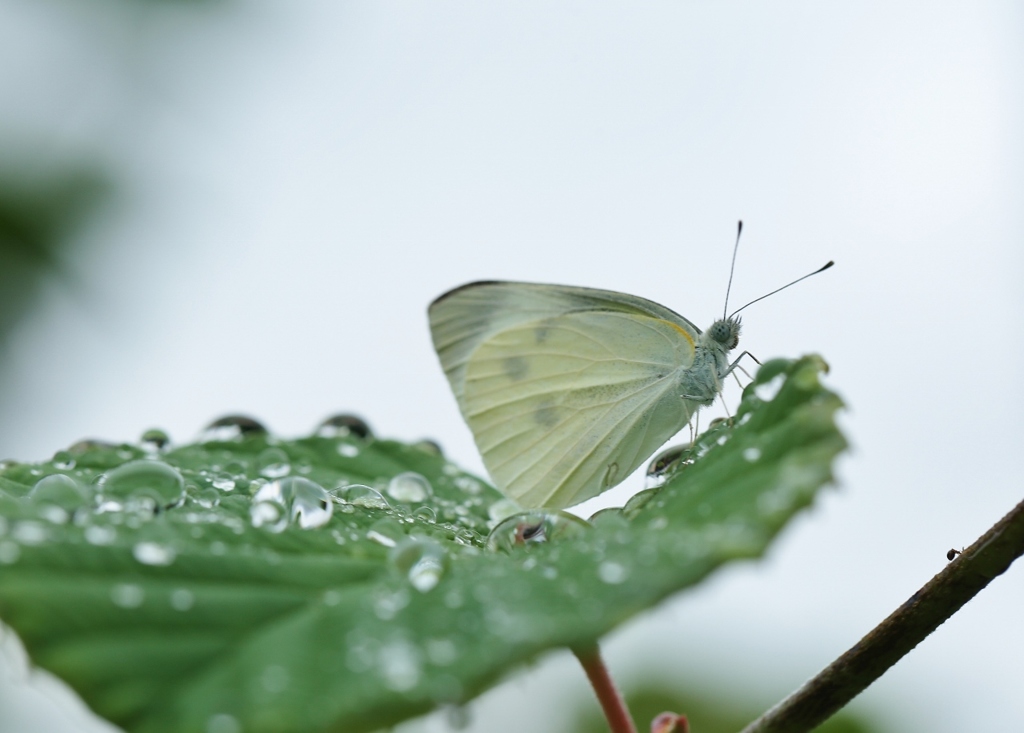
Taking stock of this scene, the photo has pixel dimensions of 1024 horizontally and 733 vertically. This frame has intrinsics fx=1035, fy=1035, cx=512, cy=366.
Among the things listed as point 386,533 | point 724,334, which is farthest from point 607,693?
point 724,334

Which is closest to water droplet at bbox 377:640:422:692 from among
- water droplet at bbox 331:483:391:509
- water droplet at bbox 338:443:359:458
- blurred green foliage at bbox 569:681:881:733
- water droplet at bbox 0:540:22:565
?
water droplet at bbox 0:540:22:565

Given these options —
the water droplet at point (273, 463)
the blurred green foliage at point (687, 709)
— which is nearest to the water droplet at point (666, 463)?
the water droplet at point (273, 463)

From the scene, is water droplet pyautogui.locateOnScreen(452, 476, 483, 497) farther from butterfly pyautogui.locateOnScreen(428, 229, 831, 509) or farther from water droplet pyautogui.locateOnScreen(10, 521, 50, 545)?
water droplet pyautogui.locateOnScreen(10, 521, 50, 545)

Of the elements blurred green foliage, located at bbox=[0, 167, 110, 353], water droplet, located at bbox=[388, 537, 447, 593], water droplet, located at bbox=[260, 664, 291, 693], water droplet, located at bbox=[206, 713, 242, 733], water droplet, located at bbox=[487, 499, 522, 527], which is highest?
blurred green foliage, located at bbox=[0, 167, 110, 353]

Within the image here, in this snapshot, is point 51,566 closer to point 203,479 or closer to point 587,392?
point 203,479

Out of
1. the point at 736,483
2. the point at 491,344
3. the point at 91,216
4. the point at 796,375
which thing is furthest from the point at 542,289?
the point at 736,483

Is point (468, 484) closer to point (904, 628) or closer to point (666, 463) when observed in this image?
point (666, 463)
